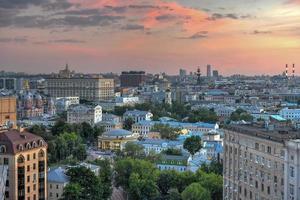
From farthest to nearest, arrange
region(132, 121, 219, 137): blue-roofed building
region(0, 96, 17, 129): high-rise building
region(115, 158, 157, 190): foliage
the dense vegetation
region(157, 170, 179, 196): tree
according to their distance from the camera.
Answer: region(132, 121, 219, 137): blue-roofed building, region(0, 96, 17, 129): high-rise building, region(115, 158, 157, 190): foliage, region(157, 170, 179, 196): tree, the dense vegetation

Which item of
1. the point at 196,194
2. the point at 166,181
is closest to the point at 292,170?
the point at 196,194

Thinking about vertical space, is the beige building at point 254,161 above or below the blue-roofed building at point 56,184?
above

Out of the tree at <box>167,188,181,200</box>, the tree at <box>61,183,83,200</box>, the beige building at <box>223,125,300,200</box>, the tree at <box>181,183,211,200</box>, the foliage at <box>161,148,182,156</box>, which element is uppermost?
the beige building at <box>223,125,300,200</box>

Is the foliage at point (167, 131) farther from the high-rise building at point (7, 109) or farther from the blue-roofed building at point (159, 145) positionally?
the high-rise building at point (7, 109)

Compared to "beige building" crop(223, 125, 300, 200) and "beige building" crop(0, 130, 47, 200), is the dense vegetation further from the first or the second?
"beige building" crop(0, 130, 47, 200)

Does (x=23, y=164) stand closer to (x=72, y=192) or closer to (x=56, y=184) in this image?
(x=72, y=192)

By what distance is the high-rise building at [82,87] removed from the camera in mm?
155375

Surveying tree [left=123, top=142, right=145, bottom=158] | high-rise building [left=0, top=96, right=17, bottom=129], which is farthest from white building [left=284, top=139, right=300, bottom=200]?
high-rise building [left=0, top=96, right=17, bottom=129]

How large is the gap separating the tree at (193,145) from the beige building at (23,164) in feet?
104

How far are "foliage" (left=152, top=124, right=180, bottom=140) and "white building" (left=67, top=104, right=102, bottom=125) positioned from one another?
19.9 meters

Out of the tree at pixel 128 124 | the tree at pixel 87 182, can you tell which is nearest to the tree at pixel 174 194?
the tree at pixel 87 182

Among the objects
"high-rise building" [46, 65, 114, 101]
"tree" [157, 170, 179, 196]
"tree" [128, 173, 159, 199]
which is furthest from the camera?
"high-rise building" [46, 65, 114, 101]

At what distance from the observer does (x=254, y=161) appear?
2845 centimetres

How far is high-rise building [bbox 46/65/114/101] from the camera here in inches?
6117
